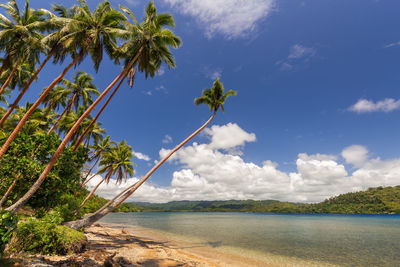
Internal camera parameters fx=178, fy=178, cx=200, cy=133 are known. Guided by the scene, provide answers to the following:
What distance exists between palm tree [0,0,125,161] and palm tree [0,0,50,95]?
10.9ft

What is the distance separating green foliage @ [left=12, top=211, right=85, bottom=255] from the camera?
25.7 ft

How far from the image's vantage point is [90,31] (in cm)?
1304

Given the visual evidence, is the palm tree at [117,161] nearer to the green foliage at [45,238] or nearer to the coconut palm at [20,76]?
the coconut palm at [20,76]

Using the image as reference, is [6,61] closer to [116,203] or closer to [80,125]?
[80,125]

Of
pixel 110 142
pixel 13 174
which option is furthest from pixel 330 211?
pixel 13 174

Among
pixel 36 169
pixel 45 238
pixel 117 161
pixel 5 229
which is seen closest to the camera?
pixel 5 229

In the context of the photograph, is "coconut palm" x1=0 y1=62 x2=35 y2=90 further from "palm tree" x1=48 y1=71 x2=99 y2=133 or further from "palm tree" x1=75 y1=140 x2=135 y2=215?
"palm tree" x1=75 y1=140 x2=135 y2=215

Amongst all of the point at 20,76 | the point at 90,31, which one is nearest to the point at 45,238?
the point at 90,31

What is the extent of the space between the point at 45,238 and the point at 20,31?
1651cm

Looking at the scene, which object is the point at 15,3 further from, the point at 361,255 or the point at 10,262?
the point at 361,255

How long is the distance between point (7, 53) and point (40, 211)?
13.5 m

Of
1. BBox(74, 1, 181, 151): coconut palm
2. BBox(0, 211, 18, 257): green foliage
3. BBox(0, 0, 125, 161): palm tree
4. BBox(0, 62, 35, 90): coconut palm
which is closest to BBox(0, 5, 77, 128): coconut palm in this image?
BBox(0, 0, 125, 161): palm tree

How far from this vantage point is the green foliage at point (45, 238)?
25.7ft

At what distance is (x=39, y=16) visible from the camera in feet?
52.4
